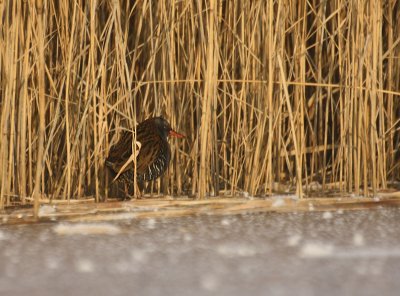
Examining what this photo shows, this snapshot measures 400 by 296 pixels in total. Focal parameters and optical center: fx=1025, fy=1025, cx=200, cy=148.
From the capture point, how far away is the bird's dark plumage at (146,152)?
14.5 feet

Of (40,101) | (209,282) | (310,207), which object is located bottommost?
(209,282)

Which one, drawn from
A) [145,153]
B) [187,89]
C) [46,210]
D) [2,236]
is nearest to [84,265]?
[2,236]

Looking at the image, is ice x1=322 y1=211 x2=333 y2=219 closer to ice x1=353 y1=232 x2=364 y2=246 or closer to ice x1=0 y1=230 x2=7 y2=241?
ice x1=353 y1=232 x2=364 y2=246

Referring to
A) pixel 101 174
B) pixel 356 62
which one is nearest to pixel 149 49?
pixel 101 174

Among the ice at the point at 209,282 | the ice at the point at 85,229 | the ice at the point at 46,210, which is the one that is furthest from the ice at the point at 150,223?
the ice at the point at 209,282

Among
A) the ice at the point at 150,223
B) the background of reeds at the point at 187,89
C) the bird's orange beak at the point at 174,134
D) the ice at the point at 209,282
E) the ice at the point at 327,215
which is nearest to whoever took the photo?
the ice at the point at 209,282

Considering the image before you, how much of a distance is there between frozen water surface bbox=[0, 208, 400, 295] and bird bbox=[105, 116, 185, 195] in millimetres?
553

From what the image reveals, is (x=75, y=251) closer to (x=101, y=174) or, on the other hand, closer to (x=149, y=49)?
(x=101, y=174)

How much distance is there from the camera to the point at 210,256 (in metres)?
3.11

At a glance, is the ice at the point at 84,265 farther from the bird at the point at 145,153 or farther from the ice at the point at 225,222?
the bird at the point at 145,153

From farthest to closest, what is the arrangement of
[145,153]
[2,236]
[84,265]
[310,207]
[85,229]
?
[145,153] < [310,207] < [85,229] < [2,236] < [84,265]

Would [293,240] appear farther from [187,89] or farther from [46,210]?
[187,89]

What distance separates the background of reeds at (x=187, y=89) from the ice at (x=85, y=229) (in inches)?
20.4

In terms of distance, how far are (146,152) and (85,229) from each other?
0.97 metres
